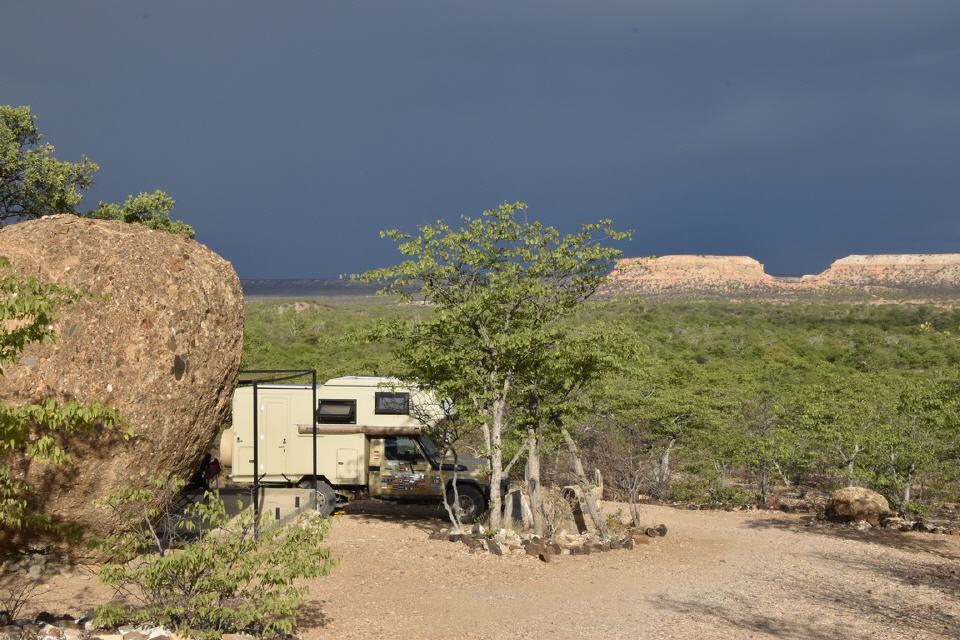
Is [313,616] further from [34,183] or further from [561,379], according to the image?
[34,183]

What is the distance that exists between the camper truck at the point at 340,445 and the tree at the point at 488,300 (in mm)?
2465

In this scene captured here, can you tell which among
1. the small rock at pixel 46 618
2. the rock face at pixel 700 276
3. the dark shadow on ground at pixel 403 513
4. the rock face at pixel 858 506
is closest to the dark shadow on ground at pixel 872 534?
the rock face at pixel 858 506

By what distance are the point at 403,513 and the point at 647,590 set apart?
6982 mm

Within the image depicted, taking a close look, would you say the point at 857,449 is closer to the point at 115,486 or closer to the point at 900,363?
the point at 115,486

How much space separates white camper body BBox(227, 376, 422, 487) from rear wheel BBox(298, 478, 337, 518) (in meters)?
0.12

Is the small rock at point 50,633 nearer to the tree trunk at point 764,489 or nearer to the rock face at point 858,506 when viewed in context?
the rock face at point 858,506

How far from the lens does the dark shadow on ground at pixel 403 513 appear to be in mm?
15276

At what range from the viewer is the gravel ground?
348 inches

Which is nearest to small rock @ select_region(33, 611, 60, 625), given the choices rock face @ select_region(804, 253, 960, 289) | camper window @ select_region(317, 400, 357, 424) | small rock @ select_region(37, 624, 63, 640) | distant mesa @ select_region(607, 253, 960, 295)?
small rock @ select_region(37, 624, 63, 640)

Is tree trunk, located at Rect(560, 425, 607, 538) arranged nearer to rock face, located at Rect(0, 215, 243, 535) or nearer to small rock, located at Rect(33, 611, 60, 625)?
rock face, located at Rect(0, 215, 243, 535)

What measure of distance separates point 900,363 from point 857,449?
25437mm

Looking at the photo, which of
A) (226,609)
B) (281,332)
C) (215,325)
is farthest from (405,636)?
(281,332)

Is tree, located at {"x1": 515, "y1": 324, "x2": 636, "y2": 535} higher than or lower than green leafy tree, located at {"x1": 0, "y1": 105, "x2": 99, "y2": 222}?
lower

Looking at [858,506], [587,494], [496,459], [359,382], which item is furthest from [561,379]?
[858,506]
